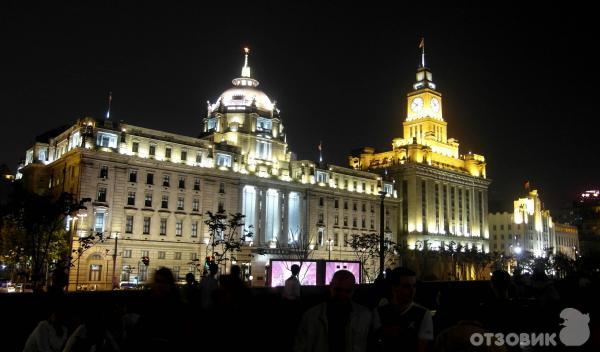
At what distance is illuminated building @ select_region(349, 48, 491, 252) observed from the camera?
114500 mm

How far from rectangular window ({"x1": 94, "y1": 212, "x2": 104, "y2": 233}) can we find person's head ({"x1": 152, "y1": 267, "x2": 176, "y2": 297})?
62.4 m

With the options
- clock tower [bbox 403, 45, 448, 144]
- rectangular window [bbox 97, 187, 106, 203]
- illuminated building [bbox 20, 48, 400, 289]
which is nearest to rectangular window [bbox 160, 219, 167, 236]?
illuminated building [bbox 20, 48, 400, 289]

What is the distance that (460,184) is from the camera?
414ft

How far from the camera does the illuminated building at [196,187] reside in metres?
68.4

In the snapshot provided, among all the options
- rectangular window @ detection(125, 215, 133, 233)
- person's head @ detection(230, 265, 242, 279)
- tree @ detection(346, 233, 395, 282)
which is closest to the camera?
person's head @ detection(230, 265, 242, 279)

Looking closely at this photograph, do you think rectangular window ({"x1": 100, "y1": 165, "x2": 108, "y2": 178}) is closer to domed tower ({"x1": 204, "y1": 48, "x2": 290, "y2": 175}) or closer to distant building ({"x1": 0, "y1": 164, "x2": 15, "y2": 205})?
domed tower ({"x1": 204, "y1": 48, "x2": 290, "y2": 175})

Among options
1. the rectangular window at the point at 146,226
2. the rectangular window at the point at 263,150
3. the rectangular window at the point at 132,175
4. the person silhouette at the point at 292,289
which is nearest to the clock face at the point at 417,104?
the rectangular window at the point at 263,150

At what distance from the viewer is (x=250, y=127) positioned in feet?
296

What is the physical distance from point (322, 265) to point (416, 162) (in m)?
75.7

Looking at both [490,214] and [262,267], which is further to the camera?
[490,214]

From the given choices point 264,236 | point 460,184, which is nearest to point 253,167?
point 264,236

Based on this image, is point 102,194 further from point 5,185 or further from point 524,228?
point 524,228

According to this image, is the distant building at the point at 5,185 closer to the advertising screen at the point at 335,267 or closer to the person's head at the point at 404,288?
the advertising screen at the point at 335,267

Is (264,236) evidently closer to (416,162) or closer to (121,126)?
(121,126)
